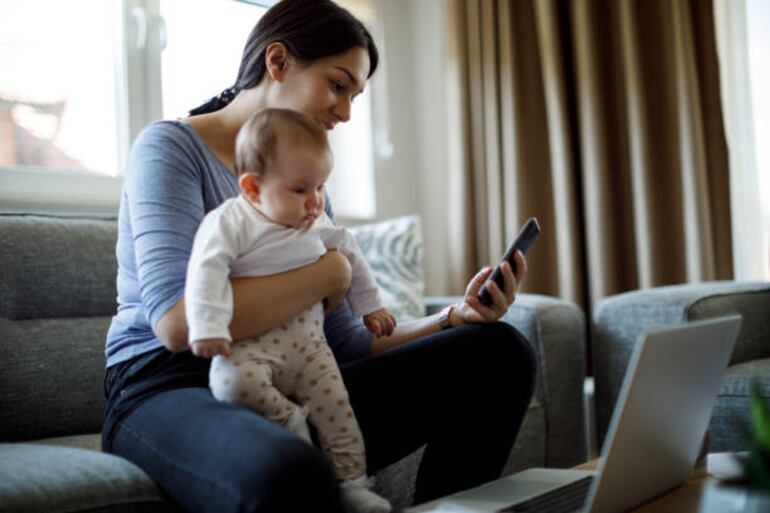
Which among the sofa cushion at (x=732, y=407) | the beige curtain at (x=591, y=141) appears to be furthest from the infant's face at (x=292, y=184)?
the beige curtain at (x=591, y=141)

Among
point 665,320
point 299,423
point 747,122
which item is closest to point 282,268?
point 299,423

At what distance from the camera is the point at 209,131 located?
130 centimetres

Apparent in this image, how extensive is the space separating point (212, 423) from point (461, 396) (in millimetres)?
438

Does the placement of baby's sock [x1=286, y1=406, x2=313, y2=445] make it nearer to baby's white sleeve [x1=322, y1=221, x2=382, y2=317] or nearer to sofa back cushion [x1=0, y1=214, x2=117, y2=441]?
baby's white sleeve [x1=322, y1=221, x2=382, y2=317]

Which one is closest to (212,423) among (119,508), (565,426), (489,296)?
(119,508)

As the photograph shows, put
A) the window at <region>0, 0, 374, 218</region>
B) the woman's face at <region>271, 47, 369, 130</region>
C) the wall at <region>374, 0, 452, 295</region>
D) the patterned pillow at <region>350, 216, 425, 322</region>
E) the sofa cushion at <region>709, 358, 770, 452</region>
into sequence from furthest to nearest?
the wall at <region>374, 0, 452, 295</region> < the patterned pillow at <region>350, 216, 425, 322</region> < the window at <region>0, 0, 374, 218</region> < the sofa cushion at <region>709, 358, 770, 452</region> < the woman's face at <region>271, 47, 369, 130</region>

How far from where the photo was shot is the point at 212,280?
986mm

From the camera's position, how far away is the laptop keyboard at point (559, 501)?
3.10 feet

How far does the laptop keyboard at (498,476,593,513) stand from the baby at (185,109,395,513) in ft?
0.60

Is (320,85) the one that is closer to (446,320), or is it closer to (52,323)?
(446,320)

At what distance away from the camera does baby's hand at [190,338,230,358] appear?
95 cm

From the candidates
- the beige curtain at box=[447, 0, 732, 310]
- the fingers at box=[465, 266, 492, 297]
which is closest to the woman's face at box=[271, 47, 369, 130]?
the fingers at box=[465, 266, 492, 297]

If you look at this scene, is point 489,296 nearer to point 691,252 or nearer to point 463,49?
point 691,252

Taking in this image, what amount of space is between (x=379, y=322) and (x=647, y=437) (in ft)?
1.56
